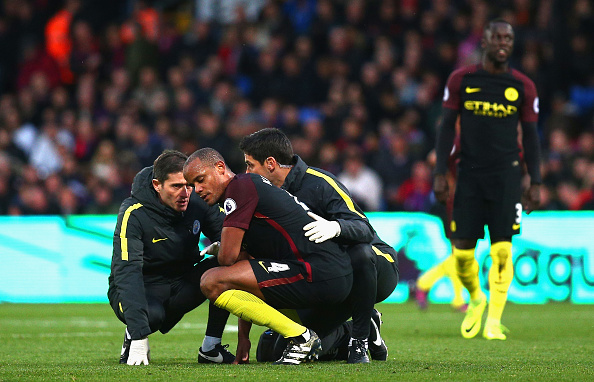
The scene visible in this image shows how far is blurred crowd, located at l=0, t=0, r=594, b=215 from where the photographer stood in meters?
13.3

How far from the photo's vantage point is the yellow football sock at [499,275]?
741 cm

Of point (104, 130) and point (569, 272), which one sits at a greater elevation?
point (104, 130)

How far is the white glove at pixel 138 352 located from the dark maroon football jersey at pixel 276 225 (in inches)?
31.9

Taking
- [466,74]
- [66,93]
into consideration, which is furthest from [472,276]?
[66,93]

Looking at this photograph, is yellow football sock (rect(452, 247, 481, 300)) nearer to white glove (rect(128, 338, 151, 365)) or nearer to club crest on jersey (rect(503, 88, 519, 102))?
club crest on jersey (rect(503, 88, 519, 102))

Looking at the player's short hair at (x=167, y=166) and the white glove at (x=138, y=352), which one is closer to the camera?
the white glove at (x=138, y=352)

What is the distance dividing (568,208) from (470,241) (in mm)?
4962

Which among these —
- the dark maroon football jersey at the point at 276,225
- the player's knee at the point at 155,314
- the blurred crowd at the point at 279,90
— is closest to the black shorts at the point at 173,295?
the player's knee at the point at 155,314

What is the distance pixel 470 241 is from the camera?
7.53 metres

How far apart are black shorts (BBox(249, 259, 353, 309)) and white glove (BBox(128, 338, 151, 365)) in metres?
0.73

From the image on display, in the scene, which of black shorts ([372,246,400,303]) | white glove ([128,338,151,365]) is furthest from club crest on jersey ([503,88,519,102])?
white glove ([128,338,151,365])

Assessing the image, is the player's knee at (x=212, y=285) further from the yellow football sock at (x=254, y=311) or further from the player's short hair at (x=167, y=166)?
the player's short hair at (x=167, y=166)

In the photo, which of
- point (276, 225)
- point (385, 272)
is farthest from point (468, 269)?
point (276, 225)

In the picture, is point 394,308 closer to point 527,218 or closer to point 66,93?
point 527,218
